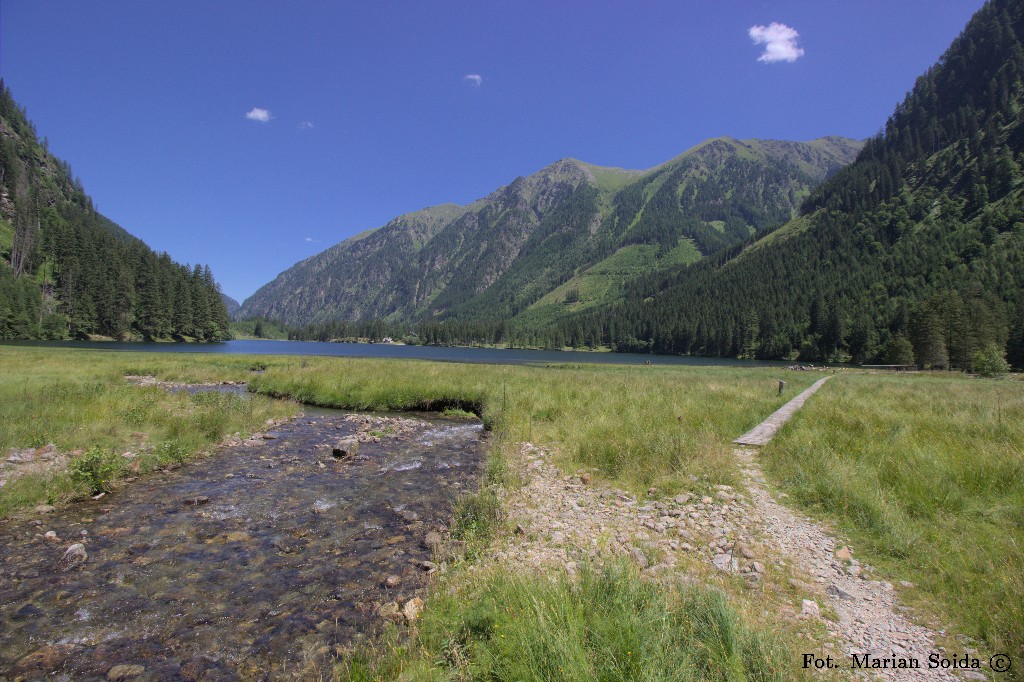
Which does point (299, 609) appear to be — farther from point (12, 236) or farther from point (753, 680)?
point (12, 236)

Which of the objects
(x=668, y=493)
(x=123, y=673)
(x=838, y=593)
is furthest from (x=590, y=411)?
(x=123, y=673)

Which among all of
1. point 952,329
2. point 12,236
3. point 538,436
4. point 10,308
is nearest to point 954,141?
point 952,329

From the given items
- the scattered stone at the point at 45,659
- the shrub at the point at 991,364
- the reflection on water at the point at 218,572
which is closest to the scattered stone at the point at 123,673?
the reflection on water at the point at 218,572

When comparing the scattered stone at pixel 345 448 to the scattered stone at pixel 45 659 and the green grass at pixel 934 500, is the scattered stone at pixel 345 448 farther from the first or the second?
the green grass at pixel 934 500

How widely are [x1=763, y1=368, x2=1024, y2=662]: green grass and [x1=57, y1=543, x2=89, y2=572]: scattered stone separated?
13.0 meters

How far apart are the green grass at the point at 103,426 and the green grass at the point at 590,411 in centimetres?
685

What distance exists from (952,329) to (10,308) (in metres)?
181

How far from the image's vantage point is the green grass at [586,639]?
3.51 m

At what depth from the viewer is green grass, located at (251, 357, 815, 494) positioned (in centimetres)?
1084

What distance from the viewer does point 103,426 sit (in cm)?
1348

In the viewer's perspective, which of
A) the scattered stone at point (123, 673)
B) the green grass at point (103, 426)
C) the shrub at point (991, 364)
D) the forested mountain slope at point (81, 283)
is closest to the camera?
the scattered stone at point (123, 673)

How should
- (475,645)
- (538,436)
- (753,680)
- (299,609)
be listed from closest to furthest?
1. (753,680)
2. (475,645)
3. (299,609)
4. (538,436)

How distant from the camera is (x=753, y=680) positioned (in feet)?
11.4

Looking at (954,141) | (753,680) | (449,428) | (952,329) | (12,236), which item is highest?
(954,141)
